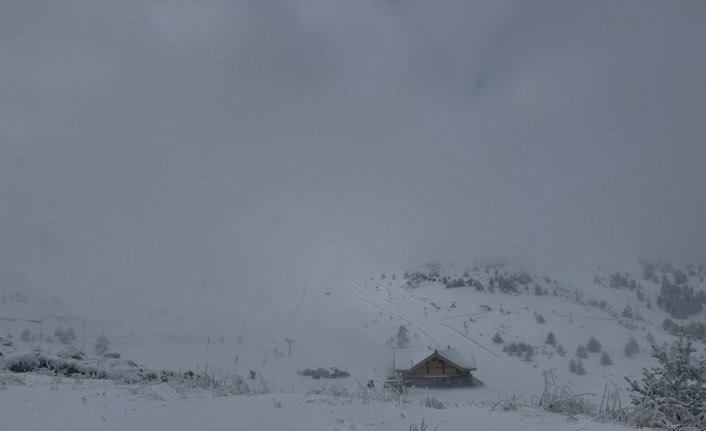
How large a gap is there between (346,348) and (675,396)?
41.2 metres

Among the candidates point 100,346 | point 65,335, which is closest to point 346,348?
point 100,346

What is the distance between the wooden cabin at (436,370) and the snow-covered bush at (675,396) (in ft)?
94.6

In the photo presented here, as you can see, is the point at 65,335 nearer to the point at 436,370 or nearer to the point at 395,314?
the point at 436,370

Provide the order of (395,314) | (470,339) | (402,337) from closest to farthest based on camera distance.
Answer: (402,337) < (470,339) < (395,314)

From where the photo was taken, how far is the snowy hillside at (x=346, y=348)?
501 centimetres

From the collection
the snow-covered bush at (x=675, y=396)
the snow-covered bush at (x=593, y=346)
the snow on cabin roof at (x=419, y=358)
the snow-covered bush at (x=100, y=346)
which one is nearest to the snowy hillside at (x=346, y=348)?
the snow-covered bush at (x=593, y=346)

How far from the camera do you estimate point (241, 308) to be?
53.6m

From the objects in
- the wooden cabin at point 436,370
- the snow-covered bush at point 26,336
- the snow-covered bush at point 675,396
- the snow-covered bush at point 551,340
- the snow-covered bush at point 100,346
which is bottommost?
the wooden cabin at point 436,370

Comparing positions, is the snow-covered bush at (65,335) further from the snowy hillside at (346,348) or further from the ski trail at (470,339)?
the ski trail at (470,339)

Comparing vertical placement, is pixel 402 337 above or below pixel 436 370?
above

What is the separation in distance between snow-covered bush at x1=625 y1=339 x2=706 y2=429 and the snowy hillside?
1.47ft

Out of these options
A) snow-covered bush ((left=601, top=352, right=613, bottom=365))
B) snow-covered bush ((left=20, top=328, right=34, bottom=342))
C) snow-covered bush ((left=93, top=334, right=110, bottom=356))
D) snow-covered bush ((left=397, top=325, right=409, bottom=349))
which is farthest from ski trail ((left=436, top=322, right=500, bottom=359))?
snow-covered bush ((left=20, top=328, right=34, bottom=342))

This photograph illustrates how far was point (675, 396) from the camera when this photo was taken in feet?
17.8

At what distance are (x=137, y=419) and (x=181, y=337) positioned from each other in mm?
36720
